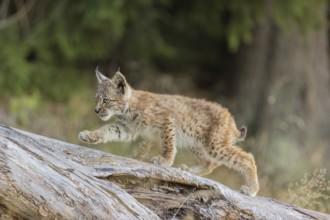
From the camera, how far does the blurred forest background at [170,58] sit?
11211mm

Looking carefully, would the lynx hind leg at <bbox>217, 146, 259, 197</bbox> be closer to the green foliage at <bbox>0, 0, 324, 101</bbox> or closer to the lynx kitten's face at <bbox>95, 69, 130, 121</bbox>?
the lynx kitten's face at <bbox>95, 69, 130, 121</bbox>

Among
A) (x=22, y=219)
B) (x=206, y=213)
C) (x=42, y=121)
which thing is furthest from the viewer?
(x=42, y=121)

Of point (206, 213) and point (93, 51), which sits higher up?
point (93, 51)

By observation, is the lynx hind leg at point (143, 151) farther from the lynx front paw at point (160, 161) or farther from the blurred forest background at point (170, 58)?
the blurred forest background at point (170, 58)

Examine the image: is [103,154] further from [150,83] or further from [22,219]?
[150,83]

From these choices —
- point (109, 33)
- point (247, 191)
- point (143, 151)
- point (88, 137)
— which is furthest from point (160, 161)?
point (109, 33)

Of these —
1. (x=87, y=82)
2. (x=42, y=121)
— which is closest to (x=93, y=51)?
(x=87, y=82)

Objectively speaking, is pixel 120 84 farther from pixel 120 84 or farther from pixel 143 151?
pixel 143 151

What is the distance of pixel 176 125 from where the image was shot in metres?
6.50

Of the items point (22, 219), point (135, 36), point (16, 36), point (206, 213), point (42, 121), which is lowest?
point (22, 219)

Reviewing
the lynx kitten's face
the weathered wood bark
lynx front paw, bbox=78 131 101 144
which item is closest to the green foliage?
the lynx kitten's face

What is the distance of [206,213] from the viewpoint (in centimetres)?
509

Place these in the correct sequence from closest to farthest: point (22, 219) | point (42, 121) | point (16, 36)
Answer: point (22, 219) < point (42, 121) < point (16, 36)

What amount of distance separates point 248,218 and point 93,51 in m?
8.13
